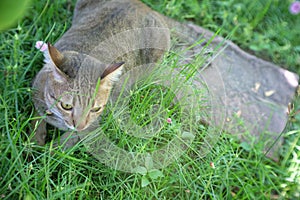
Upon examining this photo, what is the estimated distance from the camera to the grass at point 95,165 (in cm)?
187

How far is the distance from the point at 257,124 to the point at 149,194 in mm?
1256

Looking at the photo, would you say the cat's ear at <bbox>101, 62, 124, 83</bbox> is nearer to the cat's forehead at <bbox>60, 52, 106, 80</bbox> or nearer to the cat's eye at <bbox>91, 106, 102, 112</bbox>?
the cat's forehead at <bbox>60, 52, 106, 80</bbox>

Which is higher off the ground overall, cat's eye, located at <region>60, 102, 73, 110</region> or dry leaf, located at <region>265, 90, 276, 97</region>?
cat's eye, located at <region>60, 102, 73, 110</region>

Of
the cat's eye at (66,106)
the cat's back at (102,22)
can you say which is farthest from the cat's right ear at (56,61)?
the cat's back at (102,22)

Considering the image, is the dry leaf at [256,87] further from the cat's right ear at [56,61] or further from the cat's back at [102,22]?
the cat's right ear at [56,61]

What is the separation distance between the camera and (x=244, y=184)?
7.57 ft

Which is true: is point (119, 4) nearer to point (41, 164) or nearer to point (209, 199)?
point (41, 164)

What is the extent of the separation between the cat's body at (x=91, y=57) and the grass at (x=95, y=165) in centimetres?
14

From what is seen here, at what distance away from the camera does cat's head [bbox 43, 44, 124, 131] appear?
196 cm

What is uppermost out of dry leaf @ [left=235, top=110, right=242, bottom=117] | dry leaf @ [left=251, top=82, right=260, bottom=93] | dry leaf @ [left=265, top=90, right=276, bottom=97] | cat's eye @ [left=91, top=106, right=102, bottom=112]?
cat's eye @ [left=91, top=106, right=102, bottom=112]

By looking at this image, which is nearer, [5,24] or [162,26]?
[5,24]

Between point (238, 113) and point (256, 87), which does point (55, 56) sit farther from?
point (256, 87)

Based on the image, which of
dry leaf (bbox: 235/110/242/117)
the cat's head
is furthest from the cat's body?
dry leaf (bbox: 235/110/242/117)

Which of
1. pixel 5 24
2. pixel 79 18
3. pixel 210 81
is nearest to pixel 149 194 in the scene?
pixel 210 81
